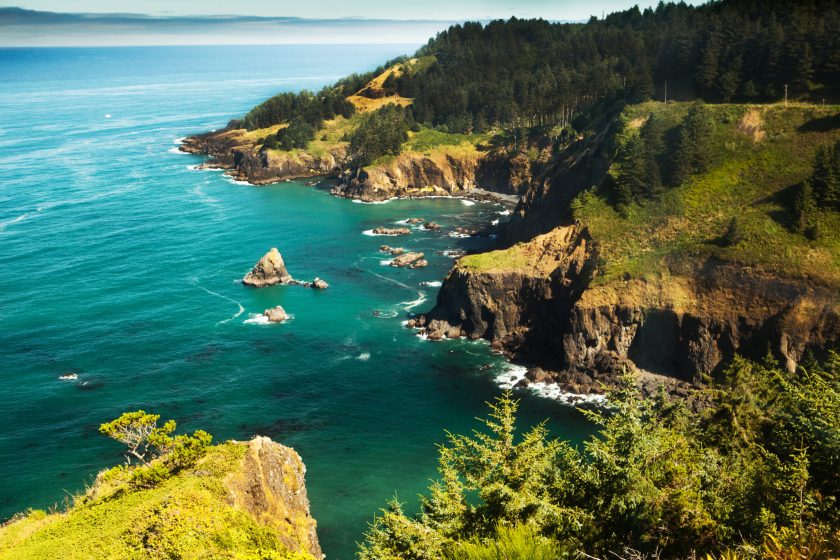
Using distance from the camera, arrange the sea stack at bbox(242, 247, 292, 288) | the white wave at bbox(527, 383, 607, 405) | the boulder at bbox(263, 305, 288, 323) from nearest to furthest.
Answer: the white wave at bbox(527, 383, 607, 405), the boulder at bbox(263, 305, 288, 323), the sea stack at bbox(242, 247, 292, 288)

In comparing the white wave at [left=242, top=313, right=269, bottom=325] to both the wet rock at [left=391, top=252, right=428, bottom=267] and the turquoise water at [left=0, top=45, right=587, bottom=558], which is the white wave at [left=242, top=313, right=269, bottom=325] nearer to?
the turquoise water at [left=0, top=45, right=587, bottom=558]

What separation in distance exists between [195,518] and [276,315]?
67643mm

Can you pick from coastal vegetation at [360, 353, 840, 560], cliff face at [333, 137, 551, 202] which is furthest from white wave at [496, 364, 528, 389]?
cliff face at [333, 137, 551, 202]

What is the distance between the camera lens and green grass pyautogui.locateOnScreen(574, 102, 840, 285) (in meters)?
78.8

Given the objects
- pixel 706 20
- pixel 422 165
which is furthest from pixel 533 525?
pixel 422 165

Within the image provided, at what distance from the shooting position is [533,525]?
27.1m

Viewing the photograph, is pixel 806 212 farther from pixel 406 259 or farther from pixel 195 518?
pixel 195 518

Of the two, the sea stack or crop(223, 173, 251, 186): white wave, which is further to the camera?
crop(223, 173, 251, 186): white wave

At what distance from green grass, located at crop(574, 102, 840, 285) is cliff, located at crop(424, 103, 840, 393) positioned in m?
0.19

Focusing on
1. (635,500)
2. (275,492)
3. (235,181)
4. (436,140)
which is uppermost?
(436,140)

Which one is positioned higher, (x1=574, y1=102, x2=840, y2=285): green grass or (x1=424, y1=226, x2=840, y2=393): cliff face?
(x1=574, y1=102, x2=840, y2=285): green grass

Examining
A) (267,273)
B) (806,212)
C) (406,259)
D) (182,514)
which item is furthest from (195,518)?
(406,259)

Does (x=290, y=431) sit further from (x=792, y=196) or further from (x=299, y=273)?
(x=792, y=196)

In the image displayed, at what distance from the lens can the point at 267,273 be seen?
117 meters
